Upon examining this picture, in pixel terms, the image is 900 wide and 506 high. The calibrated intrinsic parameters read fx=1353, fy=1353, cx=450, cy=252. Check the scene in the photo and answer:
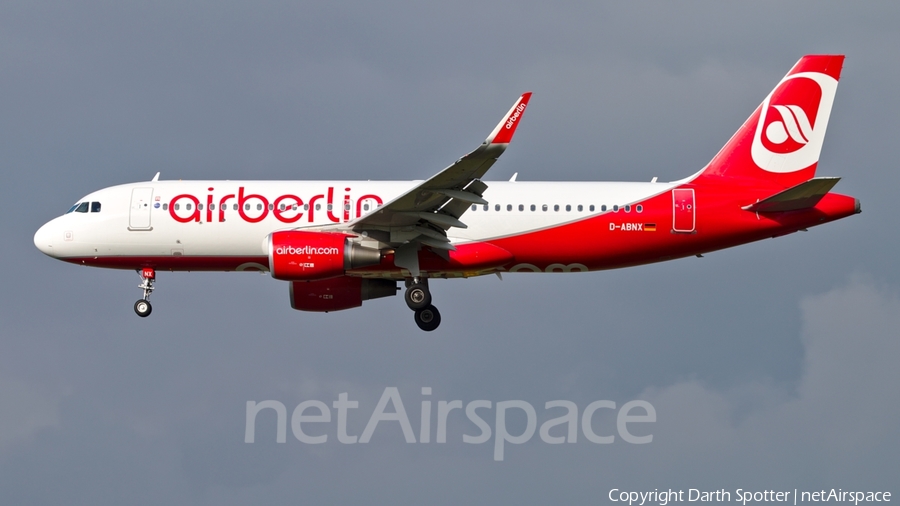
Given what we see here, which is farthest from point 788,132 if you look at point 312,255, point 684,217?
point 312,255

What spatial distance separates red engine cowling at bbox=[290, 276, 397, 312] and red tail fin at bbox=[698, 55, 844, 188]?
9928mm

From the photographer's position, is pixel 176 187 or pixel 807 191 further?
pixel 176 187

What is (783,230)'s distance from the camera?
37594 millimetres

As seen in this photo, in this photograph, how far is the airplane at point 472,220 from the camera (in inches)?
1455

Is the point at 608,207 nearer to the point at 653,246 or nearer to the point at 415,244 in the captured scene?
the point at 653,246

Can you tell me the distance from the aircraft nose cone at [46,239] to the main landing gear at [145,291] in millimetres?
2742

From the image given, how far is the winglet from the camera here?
31.9 m

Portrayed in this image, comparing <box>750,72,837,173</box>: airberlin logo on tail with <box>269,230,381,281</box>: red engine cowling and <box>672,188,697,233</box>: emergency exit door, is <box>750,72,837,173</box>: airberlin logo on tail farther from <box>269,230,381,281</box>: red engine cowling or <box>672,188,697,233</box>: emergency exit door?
<box>269,230,381,281</box>: red engine cowling

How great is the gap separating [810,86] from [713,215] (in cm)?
508

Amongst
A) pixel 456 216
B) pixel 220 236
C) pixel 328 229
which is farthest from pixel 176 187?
pixel 456 216

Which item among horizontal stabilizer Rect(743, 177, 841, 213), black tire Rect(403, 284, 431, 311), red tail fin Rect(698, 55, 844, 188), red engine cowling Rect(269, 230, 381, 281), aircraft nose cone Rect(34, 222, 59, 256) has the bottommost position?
black tire Rect(403, 284, 431, 311)

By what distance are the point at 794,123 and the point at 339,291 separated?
14.2 m

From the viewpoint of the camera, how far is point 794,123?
39.0 meters

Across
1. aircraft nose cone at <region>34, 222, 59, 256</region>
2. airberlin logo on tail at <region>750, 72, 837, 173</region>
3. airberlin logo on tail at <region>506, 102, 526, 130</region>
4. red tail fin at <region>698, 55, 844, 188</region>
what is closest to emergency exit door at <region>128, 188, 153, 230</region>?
aircraft nose cone at <region>34, 222, 59, 256</region>
